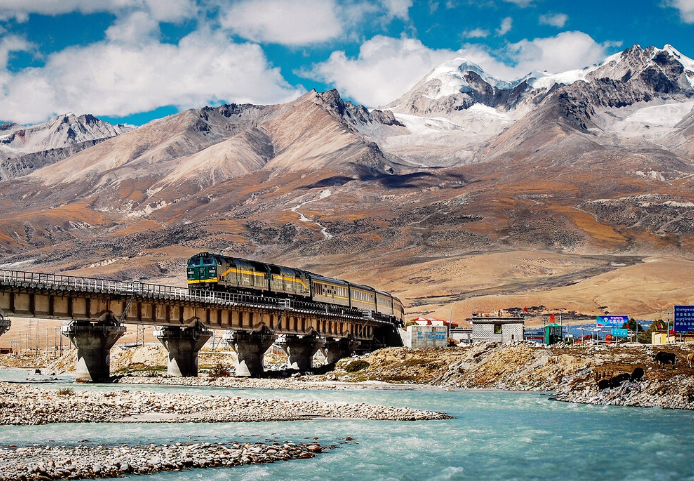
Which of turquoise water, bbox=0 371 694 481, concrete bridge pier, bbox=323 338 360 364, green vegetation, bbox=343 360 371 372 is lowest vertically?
turquoise water, bbox=0 371 694 481

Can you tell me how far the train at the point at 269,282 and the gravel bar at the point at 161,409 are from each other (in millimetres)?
26764

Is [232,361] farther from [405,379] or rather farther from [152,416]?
[152,416]

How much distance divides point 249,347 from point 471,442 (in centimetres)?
4463

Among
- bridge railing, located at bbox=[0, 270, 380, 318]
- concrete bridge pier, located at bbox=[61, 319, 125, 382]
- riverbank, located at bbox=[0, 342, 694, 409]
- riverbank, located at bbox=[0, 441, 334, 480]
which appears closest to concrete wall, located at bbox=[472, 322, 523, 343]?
bridge railing, located at bbox=[0, 270, 380, 318]

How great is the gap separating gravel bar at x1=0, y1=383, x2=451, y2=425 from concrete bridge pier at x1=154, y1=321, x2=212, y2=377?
20.4 meters

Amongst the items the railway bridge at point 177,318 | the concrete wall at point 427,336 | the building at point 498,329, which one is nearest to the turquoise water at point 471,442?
the railway bridge at point 177,318

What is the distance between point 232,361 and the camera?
106 m

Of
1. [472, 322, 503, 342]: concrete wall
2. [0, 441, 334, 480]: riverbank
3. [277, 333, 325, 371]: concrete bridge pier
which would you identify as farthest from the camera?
[472, 322, 503, 342]: concrete wall

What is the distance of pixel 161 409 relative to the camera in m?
45.2

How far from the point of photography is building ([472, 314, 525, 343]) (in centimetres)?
10150

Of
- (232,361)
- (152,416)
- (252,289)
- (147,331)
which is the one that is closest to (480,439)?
(152,416)

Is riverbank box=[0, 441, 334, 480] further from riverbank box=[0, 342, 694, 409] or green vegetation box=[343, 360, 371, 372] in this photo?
green vegetation box=[343, 360, 371, 372]

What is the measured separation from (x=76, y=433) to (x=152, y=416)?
6.30 meters

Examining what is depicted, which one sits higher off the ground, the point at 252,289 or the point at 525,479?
the point at 252,289
